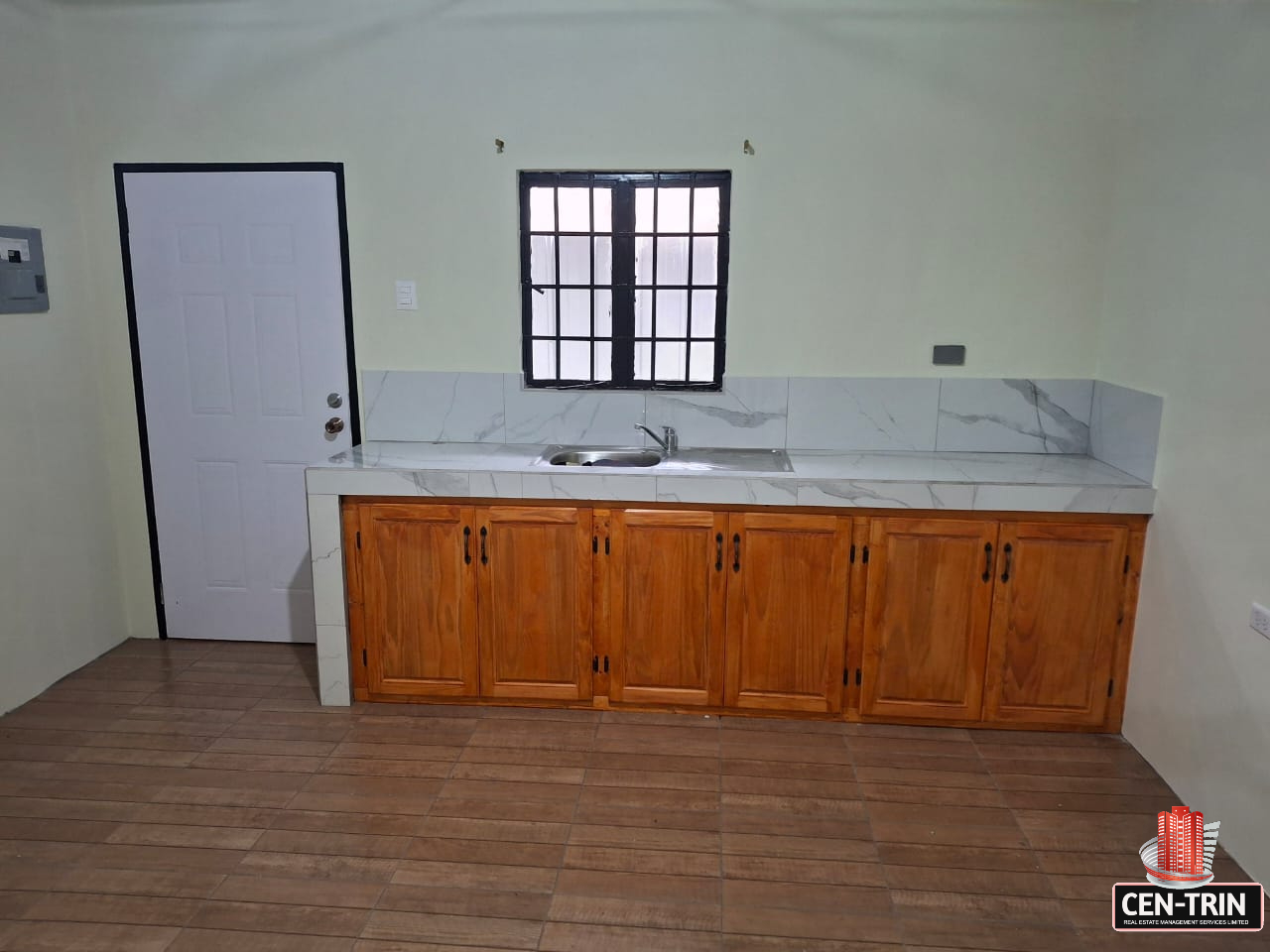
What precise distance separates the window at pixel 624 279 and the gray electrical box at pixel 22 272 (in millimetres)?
1873

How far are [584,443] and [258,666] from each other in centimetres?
169

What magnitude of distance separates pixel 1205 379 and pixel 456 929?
271 cm

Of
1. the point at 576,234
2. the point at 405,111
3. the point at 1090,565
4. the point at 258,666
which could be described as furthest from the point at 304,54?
the point at 1090,565

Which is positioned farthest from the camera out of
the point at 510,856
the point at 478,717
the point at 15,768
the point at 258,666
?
the point at 258,666

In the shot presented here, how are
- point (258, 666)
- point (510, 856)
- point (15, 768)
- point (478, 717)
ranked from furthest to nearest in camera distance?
point (258, 666), point (478, 717), point (15, 768), point (510, 856)

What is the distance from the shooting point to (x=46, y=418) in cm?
364

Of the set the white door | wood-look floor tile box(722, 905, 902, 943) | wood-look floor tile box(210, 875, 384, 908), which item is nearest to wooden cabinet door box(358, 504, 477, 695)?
the white door

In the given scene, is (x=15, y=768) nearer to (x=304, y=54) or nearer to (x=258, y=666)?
(x=258, y=666)

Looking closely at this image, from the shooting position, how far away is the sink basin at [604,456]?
12.3ft

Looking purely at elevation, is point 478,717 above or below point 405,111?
below

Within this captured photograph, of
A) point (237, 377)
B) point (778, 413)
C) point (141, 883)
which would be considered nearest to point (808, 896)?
point (141, 883)

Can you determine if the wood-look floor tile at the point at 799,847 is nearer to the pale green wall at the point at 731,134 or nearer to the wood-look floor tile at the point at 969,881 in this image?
the wood-look floor tile at the point at 969,881

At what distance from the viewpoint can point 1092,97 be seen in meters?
3.46

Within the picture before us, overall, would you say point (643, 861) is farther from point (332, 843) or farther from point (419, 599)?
point (419, 599)
